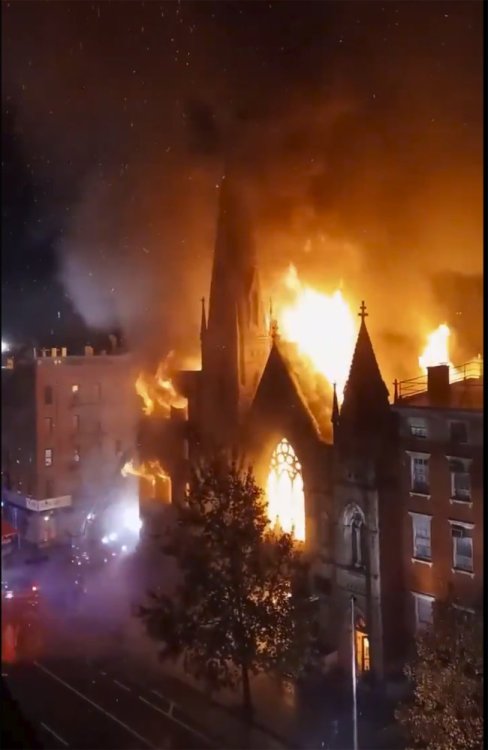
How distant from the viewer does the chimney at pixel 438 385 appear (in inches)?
81.0

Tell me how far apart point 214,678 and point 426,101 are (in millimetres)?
2111

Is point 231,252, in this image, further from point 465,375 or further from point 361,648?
point 361,648

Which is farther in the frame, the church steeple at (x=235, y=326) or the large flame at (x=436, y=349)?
Answer: the church steeple at (x=235, y=326)

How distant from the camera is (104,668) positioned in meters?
2.45

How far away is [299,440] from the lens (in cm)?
237

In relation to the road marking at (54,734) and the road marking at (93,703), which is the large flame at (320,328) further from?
the road marking at (54,734)

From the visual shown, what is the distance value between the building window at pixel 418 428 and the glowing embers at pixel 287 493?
17.0 inches

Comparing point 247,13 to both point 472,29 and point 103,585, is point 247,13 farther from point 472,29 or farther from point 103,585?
point 103,585

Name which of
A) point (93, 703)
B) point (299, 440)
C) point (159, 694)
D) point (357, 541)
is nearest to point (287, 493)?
point (299, 440)

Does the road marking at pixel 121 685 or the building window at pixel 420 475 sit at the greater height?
the building window at pixel 420 475

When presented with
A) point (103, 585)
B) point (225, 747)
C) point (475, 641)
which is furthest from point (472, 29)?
point (225, 747)

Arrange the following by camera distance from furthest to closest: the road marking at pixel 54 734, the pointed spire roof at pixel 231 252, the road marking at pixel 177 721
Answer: the pointed spire roof at pixel 231 252 < the road marking at pixel 54 734 < the road marking at pixel 177 721

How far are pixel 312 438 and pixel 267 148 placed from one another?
42.7 inches

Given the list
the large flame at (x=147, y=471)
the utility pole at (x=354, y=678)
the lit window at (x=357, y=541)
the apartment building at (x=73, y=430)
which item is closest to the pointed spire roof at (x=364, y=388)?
the lit window at (x=357, y=541)
